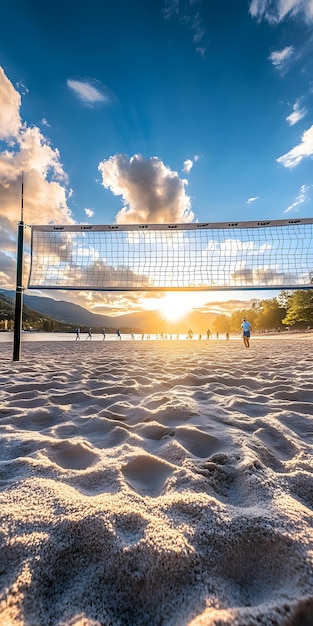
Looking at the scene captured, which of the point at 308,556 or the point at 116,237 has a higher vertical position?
the point at 116,237

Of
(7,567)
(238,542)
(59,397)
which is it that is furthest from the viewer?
(59,397)

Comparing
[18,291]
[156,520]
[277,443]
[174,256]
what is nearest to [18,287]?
[18,291]

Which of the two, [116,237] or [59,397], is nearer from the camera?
[59,397]

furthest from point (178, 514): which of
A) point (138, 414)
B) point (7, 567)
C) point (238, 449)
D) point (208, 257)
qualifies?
point (208, 257)

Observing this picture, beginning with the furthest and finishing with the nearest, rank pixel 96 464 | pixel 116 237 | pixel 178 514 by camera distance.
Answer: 1. pixel 116 237
2. pixel 96 464
3. pixel 178 514

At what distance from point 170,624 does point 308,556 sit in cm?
49

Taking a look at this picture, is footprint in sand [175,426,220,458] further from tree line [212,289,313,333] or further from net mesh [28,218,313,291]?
tree line [212,289,313,333]

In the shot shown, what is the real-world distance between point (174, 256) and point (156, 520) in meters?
7.17

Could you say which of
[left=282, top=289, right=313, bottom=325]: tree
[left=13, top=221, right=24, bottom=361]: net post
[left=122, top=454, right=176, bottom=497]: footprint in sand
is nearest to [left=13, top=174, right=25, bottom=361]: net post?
[left=13, top=221, right=24, bottom=361]: net post

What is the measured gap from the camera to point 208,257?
7754 millimetres

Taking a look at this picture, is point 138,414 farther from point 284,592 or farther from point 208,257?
point 208,257

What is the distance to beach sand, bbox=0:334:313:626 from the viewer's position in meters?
0.76

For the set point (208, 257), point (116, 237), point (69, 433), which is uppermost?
point (116, 237)

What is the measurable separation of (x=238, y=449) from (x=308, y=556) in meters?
0.80
